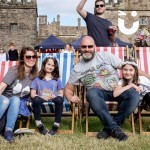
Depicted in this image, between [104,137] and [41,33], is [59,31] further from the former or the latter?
[104,137]

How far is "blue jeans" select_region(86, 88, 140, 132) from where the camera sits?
4.65 meters

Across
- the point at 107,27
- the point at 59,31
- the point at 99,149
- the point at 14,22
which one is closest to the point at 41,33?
the point at 59,31

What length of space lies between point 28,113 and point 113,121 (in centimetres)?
116

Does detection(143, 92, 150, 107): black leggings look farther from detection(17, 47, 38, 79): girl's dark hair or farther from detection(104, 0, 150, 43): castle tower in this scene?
detection(104, 0, 150, 43): castle tower

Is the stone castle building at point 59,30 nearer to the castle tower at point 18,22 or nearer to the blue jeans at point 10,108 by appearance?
the castle tower at point 18,22

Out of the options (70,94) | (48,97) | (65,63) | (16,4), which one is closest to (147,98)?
(70,94)

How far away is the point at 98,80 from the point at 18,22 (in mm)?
30203

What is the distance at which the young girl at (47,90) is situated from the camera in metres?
5.00

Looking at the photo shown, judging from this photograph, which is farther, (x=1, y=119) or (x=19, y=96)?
(x=19, y=96)

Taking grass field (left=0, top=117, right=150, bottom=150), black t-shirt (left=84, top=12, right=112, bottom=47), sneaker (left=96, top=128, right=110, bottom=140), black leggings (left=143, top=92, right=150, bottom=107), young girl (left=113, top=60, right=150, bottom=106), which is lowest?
grass field (left=0, top=117, right=150, bottom=150)

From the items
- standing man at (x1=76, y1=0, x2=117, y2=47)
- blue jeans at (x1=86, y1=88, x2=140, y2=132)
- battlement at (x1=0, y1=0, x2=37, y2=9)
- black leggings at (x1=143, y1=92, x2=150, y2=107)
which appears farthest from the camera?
battlement at (x1=0, y1=0, x2=37, y2=9)

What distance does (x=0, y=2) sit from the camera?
35.0m

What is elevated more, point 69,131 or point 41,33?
point 41,33

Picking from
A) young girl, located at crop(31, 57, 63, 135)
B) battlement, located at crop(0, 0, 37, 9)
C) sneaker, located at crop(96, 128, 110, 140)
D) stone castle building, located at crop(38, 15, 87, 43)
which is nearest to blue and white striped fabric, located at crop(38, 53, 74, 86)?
young girl, located at crop(31, 57, 63, 135)
